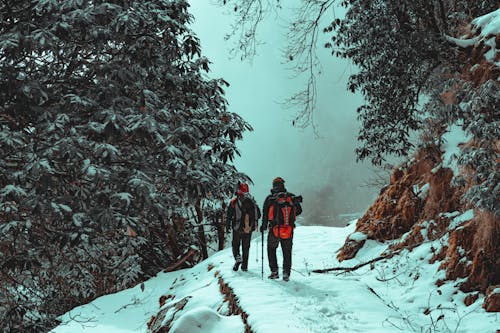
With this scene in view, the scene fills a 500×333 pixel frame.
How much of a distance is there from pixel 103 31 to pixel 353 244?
29.8 feet

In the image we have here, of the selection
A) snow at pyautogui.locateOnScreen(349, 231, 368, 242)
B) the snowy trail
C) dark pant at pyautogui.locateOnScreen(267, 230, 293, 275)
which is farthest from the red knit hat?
snow at pyautogui.locateOnScreen(349, 231, 368, 242)

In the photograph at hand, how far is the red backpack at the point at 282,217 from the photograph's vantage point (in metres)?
7.74

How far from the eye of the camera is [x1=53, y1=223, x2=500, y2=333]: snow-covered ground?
515 centimetres

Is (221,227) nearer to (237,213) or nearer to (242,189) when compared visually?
(237,213)

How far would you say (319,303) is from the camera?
5.89 metres

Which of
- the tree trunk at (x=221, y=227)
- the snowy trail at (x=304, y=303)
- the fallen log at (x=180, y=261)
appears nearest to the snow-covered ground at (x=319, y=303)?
the snowy trail at (x=304, y=303)

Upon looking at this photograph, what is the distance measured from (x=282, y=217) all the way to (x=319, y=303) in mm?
2178

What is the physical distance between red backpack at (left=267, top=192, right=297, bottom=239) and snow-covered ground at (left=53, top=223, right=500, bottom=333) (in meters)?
0.95

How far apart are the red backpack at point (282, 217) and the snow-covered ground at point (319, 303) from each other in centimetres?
95

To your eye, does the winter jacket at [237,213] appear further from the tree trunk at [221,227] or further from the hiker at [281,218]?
the tree trunk at [221,227]

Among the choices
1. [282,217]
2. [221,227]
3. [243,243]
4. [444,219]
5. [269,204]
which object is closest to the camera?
[282,217]

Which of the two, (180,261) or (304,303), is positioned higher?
(304,303)

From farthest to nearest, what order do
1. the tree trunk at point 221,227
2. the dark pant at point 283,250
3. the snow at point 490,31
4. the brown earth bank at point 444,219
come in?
the tree trunk at point 221,227 < the dark pant at point 283,250 < the snow at point 490,31 < the brown earth bank at point 444,219

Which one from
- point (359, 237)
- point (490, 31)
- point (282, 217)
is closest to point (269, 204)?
point (282, 217)
